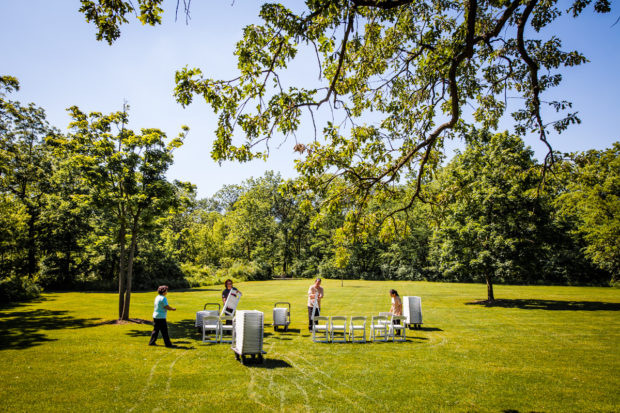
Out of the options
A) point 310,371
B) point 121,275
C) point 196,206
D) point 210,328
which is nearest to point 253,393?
point 310,371

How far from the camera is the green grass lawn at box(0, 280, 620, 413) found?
6.26 meters

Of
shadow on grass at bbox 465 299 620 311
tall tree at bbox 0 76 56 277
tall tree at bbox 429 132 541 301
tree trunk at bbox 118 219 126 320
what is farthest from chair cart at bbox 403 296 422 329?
tall tree at bbox 0 76 56 277

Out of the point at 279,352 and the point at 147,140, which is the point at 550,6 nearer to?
the point at 279,352

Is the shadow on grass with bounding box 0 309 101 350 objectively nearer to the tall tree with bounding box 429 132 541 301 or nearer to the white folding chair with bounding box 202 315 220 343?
the white folding chair with bounding box 202 315 220 343

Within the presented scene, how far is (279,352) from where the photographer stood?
33.4 ft

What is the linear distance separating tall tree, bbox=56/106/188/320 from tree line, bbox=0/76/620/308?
5 cm

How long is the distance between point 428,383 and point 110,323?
44.7 ft

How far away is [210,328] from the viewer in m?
12.1

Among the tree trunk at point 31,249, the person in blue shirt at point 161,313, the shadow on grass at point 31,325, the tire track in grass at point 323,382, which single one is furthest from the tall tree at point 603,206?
the tree trunk at point 31,249

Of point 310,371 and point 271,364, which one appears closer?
point 310,371

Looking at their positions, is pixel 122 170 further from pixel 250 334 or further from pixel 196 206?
pixel 196 206

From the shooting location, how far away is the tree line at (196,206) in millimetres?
9164

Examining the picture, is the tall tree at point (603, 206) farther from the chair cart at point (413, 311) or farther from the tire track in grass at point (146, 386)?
the tire track in grass at point (146, 386)

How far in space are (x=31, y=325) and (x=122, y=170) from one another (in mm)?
7624
